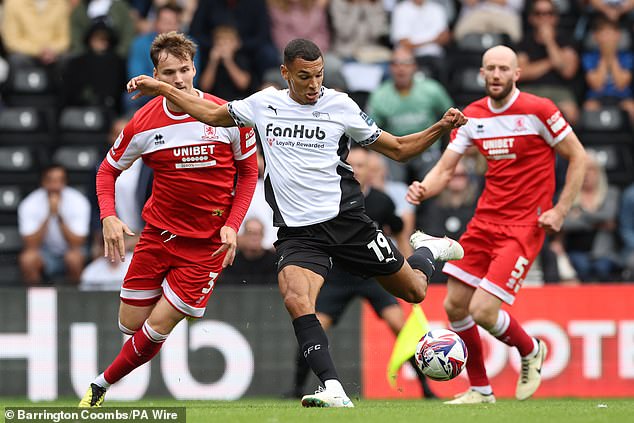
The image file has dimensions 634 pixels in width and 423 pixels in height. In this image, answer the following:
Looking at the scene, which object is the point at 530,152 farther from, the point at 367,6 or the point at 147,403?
the point at 367,6

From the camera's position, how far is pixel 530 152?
11234 millimetres

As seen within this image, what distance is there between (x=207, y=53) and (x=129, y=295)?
7.95 meters

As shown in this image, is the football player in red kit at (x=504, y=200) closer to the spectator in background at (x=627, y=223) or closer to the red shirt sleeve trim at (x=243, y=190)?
the red shirt sleeve trim at (x=243, y=190)

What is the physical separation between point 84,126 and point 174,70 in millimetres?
7636

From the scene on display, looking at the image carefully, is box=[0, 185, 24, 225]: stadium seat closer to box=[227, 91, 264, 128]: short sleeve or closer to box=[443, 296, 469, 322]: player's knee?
box=[443, 296, 469, 322]: player's knee

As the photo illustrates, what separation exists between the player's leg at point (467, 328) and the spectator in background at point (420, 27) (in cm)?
724

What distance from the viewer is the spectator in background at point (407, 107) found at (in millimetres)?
16516

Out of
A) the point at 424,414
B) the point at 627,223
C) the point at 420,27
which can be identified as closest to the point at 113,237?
the point at 424,414

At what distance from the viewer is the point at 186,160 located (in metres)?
10.1

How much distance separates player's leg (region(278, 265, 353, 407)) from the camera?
920 centimetres

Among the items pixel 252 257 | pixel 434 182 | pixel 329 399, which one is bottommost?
pixel 329 399

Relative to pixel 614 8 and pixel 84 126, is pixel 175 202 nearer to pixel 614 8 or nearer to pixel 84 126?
pixel 84 126

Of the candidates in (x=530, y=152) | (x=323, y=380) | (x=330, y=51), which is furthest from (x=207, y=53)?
(x=323, y=380)

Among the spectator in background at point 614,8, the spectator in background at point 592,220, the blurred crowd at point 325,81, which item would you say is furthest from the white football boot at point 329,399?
the spectator in background at point 614,8
